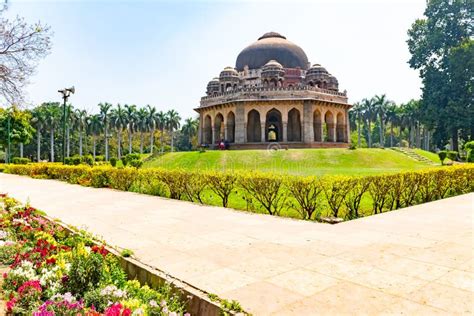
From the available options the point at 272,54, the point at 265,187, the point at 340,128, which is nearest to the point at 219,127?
the point at 272,54

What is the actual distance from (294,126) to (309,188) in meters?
30.4

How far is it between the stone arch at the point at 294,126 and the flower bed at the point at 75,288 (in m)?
33.8

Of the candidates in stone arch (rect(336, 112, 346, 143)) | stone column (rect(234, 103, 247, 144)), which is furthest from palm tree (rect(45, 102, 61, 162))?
stone arch (rect(336, 112, 346, 143))

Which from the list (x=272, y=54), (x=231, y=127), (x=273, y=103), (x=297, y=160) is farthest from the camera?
(x=272, y=54)

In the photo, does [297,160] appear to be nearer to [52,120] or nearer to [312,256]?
[312,256]

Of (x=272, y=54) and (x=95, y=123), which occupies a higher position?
(x=272, y=54)

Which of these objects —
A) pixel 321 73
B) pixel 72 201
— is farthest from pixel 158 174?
pixel 321 73

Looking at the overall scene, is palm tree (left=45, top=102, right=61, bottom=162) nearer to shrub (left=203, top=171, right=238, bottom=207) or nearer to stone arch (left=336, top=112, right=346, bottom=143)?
stone arch (left=336, top=112, right=346, bottom=143)

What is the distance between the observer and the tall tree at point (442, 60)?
37.2m

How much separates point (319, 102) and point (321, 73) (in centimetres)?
367

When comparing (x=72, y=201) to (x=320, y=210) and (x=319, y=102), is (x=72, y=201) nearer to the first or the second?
(x=320, y=210)

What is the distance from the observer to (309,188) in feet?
25.0

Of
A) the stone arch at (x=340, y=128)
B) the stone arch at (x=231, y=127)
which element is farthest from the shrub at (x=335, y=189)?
the stone arch at (x=340, y=128)

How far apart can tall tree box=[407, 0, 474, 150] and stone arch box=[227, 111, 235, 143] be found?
20.9m
